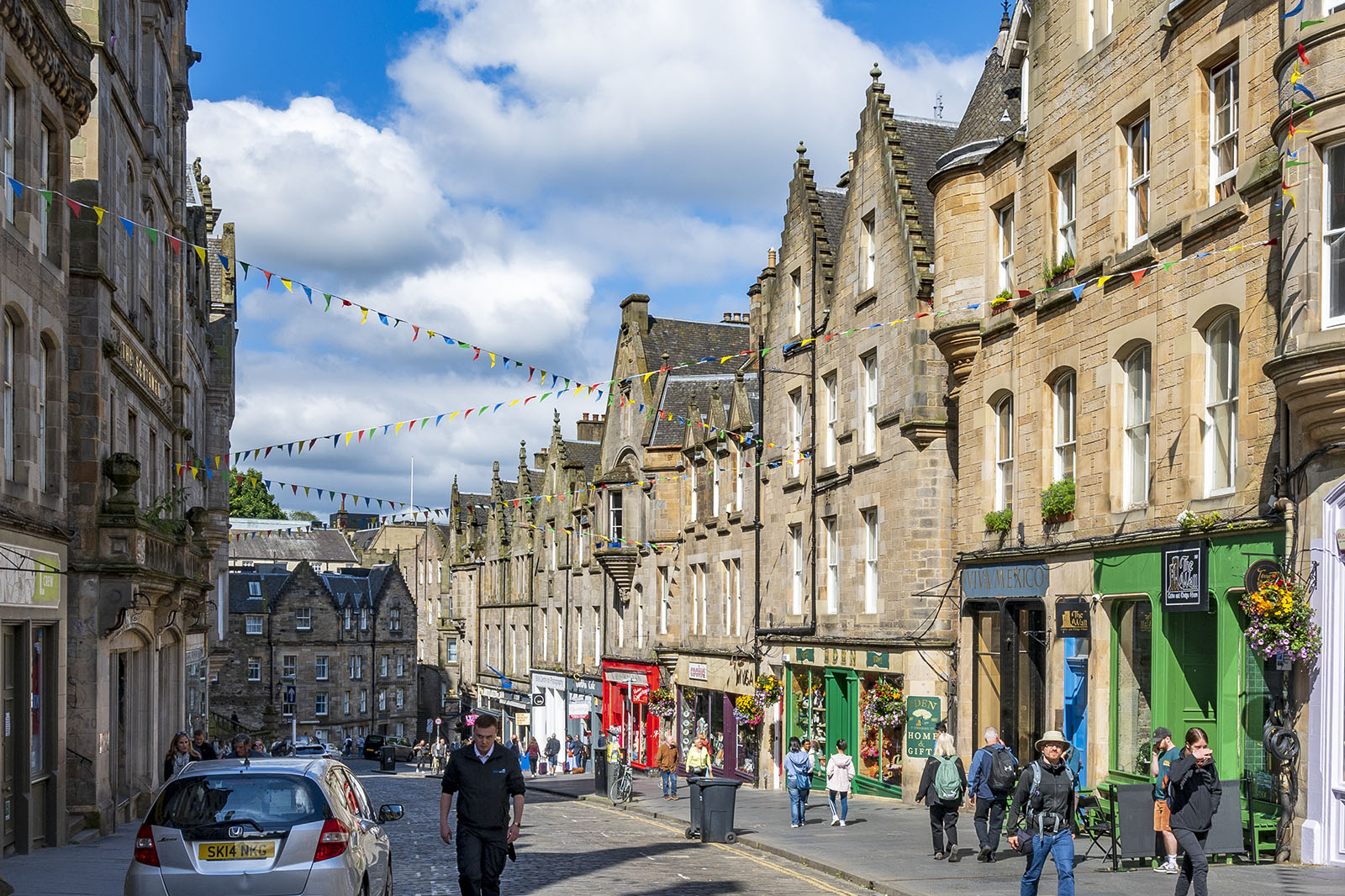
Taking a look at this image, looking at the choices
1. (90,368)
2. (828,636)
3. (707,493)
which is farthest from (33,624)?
(707,493)

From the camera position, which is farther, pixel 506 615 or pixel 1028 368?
pixel 506 615

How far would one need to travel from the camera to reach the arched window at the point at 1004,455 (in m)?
24.5

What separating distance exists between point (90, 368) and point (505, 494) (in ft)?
180

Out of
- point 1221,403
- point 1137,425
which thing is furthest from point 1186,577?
point 1137,425

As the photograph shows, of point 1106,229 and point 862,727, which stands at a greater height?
point 1106,229

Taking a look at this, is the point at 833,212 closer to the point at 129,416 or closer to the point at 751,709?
the point at 751,709

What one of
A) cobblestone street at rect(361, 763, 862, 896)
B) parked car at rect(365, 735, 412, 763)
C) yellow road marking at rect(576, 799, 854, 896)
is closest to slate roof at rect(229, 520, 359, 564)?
parked car at rect(365, 735, 412, 763)

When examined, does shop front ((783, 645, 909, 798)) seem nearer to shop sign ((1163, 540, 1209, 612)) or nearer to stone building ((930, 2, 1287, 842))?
stone building ((930, 2, 1287, 842))

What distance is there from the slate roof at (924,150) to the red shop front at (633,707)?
71.4 feet

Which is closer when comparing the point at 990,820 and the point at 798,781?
the point at 990,820

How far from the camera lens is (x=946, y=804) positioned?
62.2 feet

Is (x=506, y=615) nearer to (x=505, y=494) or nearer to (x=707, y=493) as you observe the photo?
(x=505, y=494)

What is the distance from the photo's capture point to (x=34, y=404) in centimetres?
1959

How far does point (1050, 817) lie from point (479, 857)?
5.29 m
